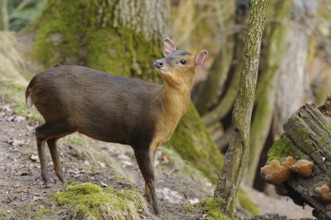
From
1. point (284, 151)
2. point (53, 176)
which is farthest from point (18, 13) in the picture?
point (284, 151)

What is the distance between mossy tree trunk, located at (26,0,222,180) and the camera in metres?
9.90

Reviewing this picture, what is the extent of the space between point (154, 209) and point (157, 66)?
4.38 feet

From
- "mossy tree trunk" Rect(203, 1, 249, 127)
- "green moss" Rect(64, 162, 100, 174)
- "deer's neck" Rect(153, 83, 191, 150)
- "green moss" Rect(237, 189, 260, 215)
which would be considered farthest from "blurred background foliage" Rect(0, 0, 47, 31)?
"deer's neck" Rect(153, 83, 191, 150)

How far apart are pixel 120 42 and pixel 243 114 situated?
4.07 m

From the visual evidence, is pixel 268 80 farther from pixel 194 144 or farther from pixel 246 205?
pixel 246 205

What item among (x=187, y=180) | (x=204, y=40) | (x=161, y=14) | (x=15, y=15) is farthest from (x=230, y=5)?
(x=187, y=180)

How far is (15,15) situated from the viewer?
1571cm

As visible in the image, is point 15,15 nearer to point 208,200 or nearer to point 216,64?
point 216,64

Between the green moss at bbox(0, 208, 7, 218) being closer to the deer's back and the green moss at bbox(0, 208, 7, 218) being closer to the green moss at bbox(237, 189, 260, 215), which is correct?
the deer's back

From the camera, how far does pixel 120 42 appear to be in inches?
390

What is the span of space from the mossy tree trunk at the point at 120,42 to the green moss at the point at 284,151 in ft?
11.9

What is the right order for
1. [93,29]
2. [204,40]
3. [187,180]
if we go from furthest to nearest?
[204,40], [93,29], [187,180]

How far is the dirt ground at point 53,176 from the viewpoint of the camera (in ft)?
18.4

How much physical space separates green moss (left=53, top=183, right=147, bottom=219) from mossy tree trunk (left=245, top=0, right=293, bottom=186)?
Result: 29.2ft
